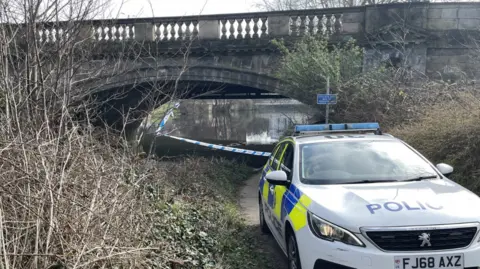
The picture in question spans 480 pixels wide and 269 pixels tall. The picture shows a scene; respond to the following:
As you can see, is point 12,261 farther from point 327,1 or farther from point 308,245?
point 327,1

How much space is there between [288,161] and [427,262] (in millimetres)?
2122

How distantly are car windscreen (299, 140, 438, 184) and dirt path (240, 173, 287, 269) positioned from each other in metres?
1.30

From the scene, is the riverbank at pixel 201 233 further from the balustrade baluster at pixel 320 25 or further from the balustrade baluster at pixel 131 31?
the balustrade baluster at pixel 320 25

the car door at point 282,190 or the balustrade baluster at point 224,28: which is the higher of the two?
the balustrade baluster at point 224,28

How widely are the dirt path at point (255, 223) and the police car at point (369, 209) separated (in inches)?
21.8

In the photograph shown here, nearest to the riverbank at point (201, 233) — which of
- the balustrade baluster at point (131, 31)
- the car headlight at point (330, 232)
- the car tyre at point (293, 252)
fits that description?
the car tyre at point (293, 252)

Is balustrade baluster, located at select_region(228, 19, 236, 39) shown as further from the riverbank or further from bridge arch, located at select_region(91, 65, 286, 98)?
the riverbank

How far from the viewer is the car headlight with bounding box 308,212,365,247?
3.14 meters

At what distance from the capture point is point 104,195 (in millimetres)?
3527

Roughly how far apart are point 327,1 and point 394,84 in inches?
926

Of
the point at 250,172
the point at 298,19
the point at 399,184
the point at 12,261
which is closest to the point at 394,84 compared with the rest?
the point at 298,19

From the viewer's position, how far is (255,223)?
6.92m

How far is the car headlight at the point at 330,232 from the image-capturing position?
10.3ft

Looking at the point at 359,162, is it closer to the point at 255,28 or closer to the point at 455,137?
the point at 455,137
